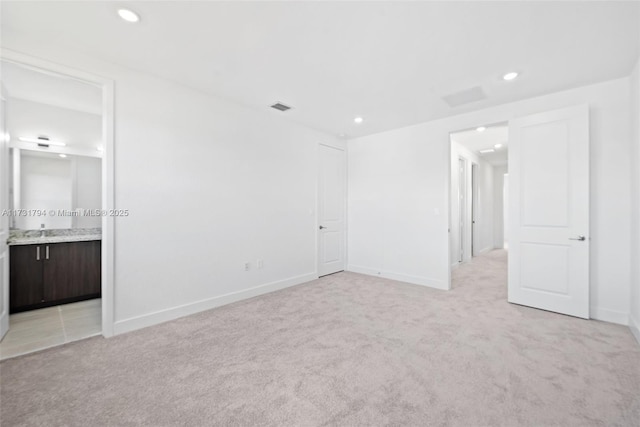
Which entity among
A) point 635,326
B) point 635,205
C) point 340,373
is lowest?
point 340,373

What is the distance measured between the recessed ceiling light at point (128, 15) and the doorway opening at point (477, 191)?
13.6 ft

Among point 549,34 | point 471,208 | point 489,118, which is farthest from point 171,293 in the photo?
point 471,208

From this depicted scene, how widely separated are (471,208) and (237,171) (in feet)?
20.2

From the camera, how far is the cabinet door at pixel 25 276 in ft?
10.5

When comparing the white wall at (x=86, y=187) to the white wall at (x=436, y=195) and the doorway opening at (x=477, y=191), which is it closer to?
the white wall at (x=436, y=195)

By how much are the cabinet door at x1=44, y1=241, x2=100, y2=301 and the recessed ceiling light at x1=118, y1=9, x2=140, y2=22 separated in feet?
10.0

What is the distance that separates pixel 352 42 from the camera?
7.66ft

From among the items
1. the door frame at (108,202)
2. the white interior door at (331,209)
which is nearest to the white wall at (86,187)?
the door frame at (108,202)

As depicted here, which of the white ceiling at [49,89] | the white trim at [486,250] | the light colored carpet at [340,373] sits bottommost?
the light colored carpet at [340,373]

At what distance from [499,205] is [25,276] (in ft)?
36.7

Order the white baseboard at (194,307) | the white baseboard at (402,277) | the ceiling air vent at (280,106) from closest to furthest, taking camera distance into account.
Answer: the white baseboard at (194,307)
the ceiling air vent at (280,106)
the white baseboard at (402,277)

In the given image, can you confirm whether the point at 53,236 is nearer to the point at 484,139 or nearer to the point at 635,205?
the point at 635,205

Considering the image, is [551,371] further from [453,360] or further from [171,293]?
[171,293]

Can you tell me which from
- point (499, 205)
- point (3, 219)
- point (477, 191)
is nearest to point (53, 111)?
point (3, 219)
